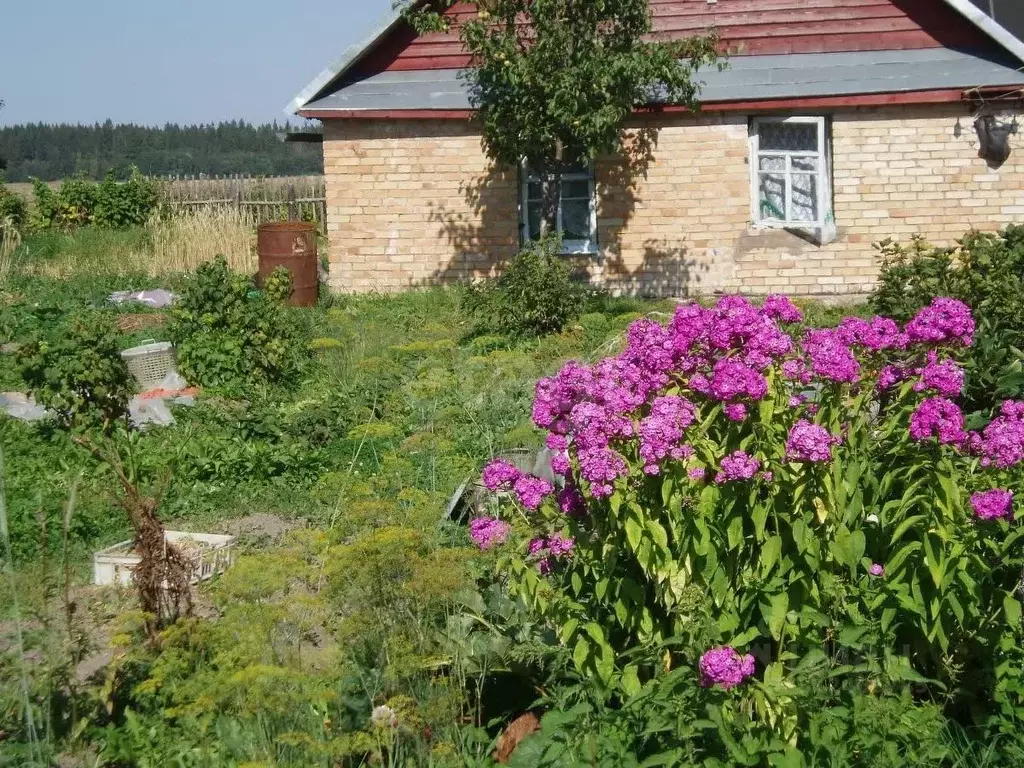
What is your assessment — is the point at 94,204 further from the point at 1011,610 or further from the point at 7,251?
the point at 1011,610

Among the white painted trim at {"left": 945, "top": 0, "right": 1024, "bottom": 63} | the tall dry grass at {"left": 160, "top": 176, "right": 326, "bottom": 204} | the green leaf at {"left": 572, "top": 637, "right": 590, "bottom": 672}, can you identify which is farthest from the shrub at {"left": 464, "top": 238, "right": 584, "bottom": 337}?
the tall dry grass at {"left": 160, "top": 176, "right": 326, "bottom": 204}

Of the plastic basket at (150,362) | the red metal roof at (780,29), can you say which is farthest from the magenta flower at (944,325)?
the red metal roof at (780,29)

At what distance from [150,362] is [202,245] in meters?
8.92

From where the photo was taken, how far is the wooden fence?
26.5 metres

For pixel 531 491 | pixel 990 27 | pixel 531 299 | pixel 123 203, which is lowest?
pixel 531 491

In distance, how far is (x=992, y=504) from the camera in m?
3.85

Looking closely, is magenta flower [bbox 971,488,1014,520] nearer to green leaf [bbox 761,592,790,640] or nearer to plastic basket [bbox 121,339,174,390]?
green leaf [bbox 761,592,790,640]

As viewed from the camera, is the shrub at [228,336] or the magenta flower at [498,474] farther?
the shrub at [228,336]

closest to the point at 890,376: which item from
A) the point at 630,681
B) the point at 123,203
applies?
the point at 630,681

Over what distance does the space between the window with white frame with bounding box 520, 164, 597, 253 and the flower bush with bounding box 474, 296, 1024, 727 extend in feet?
38.6

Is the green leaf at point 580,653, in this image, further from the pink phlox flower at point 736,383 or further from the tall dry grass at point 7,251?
the tall dry grass at point 7,251

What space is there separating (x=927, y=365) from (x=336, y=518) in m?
3.68

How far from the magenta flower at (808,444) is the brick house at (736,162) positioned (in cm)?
1199

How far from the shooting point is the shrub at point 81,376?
30.0 ft
